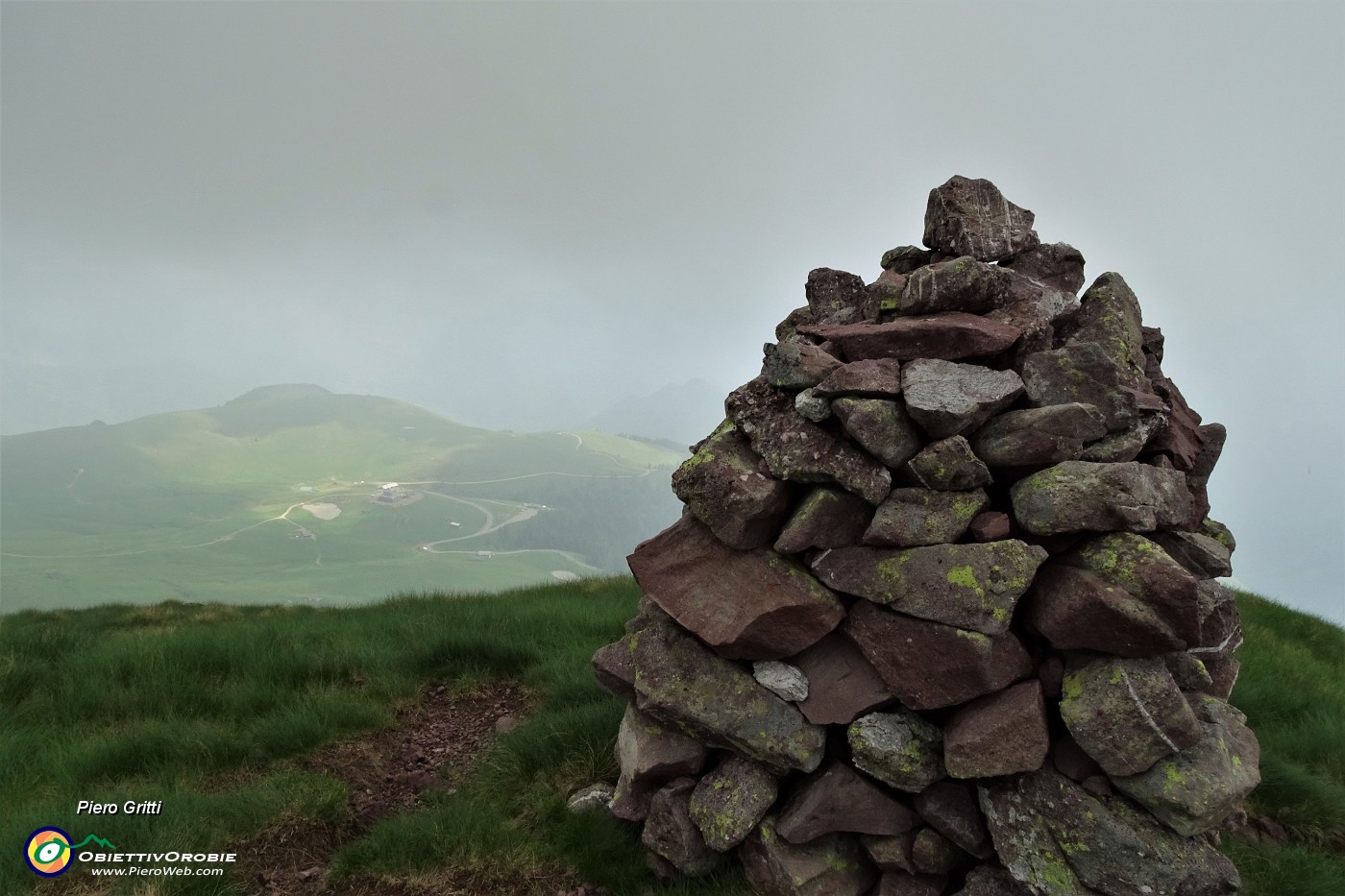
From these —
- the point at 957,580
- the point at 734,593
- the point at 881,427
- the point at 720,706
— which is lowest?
the point at 720,706

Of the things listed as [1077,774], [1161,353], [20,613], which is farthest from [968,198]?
[20,613]

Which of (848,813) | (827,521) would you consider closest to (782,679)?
(848,813)

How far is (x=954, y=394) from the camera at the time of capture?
5430 mm

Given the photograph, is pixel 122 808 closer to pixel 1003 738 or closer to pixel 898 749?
pixel 898 749

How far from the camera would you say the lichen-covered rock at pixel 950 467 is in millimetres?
5320

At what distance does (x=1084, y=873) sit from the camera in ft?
15.7

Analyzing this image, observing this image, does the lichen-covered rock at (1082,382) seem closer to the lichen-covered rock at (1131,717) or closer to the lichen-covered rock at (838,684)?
the lichen-covered rock at (1131,717)

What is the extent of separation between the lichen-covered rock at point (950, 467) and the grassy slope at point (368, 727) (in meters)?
4.01

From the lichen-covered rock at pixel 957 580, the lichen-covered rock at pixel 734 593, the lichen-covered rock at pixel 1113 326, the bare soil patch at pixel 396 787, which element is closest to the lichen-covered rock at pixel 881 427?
the lichen-covered rock at pixel 957 580

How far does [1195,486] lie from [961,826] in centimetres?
427

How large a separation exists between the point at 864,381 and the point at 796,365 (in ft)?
2.42

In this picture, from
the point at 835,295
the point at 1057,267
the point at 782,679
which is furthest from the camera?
the point at 835,295

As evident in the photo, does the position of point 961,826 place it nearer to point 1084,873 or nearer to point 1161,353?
point 1084,873

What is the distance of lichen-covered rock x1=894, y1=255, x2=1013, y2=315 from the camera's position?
6211 mm
